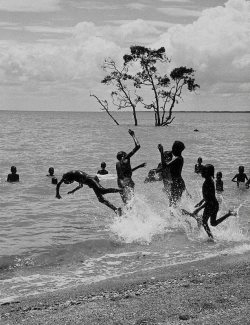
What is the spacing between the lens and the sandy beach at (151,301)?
16.8ft

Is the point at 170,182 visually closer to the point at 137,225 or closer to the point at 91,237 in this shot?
the point at 137,225

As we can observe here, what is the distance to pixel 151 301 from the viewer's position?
5641 mm

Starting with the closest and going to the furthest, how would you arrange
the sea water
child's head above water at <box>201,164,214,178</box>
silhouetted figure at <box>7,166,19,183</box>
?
the sea water
child's head above water at <box>201,164,214,178</box>
silhouetted figure at <box>7,166,19,183</box>

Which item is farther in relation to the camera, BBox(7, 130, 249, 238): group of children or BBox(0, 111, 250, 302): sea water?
BBox(7, 130, 249, 238): group of children

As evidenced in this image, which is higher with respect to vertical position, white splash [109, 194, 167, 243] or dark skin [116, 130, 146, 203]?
dark skin [116, 130, 146, 203]

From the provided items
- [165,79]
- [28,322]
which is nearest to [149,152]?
[165,79]

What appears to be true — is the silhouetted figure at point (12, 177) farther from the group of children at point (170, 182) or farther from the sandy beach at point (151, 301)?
the sandy beach at point (151, 301)

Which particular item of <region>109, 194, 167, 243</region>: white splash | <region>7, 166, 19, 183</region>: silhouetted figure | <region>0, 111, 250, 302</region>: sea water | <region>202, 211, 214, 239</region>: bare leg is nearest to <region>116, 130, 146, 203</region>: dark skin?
<region>109, 194, 167, 243</region>: white splash

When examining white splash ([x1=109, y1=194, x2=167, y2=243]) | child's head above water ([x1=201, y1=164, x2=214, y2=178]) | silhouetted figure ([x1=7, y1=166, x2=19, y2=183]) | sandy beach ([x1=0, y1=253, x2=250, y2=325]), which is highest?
child's head above water ([x1=201, y1=164, x2=214, y2=178])

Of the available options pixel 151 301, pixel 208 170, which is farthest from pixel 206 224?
pixel 151 301

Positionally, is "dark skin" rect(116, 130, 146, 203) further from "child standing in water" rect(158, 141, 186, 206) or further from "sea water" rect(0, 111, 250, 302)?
"child standing in water" rect(158, 141, 186, 206)

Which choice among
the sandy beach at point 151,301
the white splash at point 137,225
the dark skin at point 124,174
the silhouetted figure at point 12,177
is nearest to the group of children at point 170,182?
the dark skin at point 124,174

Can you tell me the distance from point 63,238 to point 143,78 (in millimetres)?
45157

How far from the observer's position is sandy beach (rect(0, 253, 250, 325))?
5117 mm
